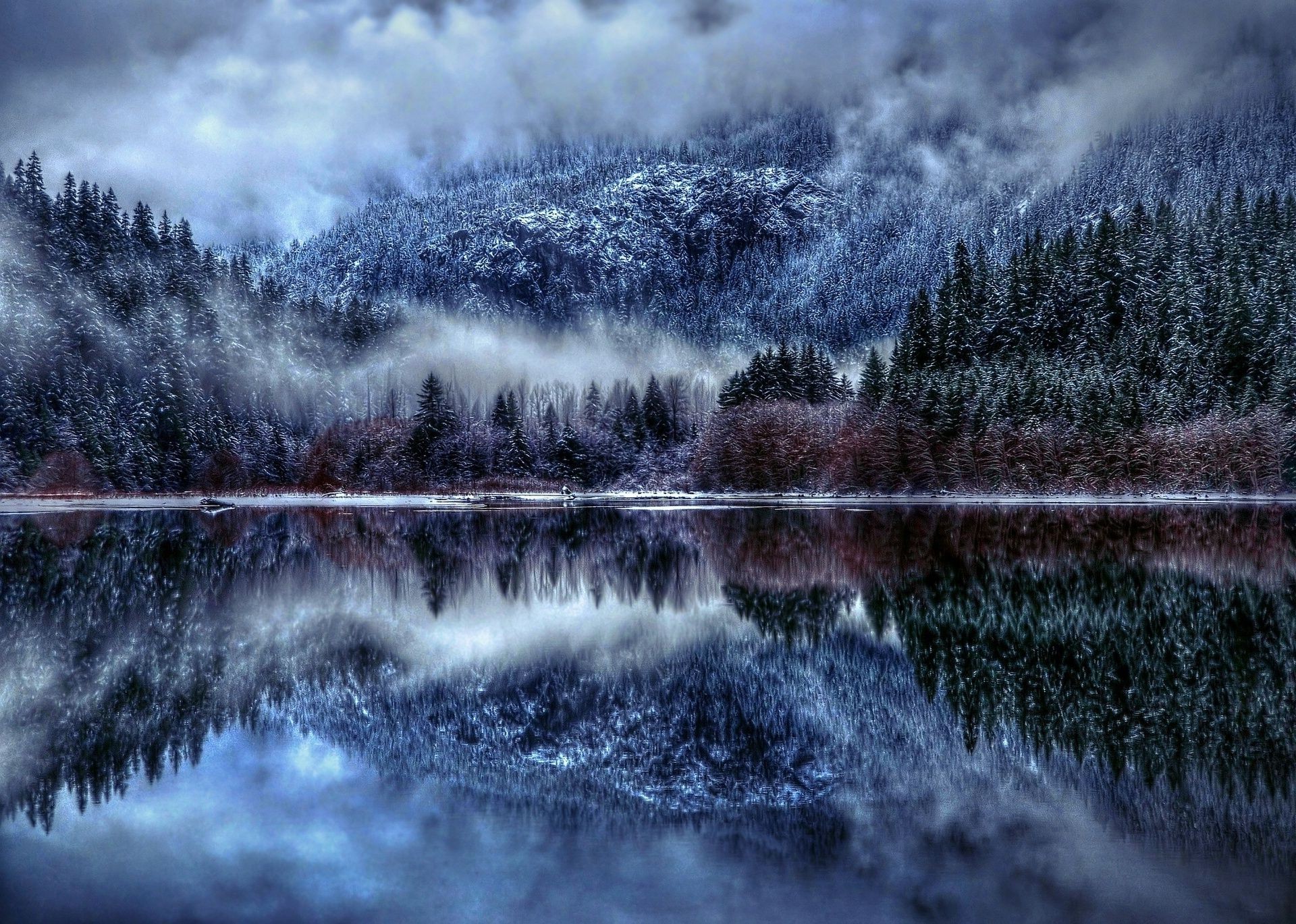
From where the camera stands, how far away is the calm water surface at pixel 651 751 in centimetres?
909

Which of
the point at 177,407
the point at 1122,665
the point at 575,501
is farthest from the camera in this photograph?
the point at 177,407

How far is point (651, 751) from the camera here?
13.2 meters

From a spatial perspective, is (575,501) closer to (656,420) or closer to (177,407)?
(656,420)

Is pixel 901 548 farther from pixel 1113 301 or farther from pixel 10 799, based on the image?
pixel 1113 301

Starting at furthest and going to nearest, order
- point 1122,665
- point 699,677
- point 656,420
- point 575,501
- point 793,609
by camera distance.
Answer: point 656,420, point 575,501, point 793,609, point 1122,665, point 699,677

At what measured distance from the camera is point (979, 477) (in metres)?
84.7

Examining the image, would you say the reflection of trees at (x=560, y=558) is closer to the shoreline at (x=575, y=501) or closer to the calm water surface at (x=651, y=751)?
the calm water surface at (x=651, y=751)

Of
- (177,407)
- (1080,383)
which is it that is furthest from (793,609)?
(177,407)

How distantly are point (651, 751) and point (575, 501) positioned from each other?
3203 inches

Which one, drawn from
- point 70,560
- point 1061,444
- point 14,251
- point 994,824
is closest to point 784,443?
point 1061,444

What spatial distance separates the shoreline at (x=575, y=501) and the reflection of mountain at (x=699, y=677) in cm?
4078

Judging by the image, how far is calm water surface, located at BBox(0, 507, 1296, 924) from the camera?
9086 mm

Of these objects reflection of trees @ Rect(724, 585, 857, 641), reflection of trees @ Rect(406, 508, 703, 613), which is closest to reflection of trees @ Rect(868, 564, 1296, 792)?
reflection of trees @ Rect(724, 585, 857, 641)

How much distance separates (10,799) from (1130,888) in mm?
12606
